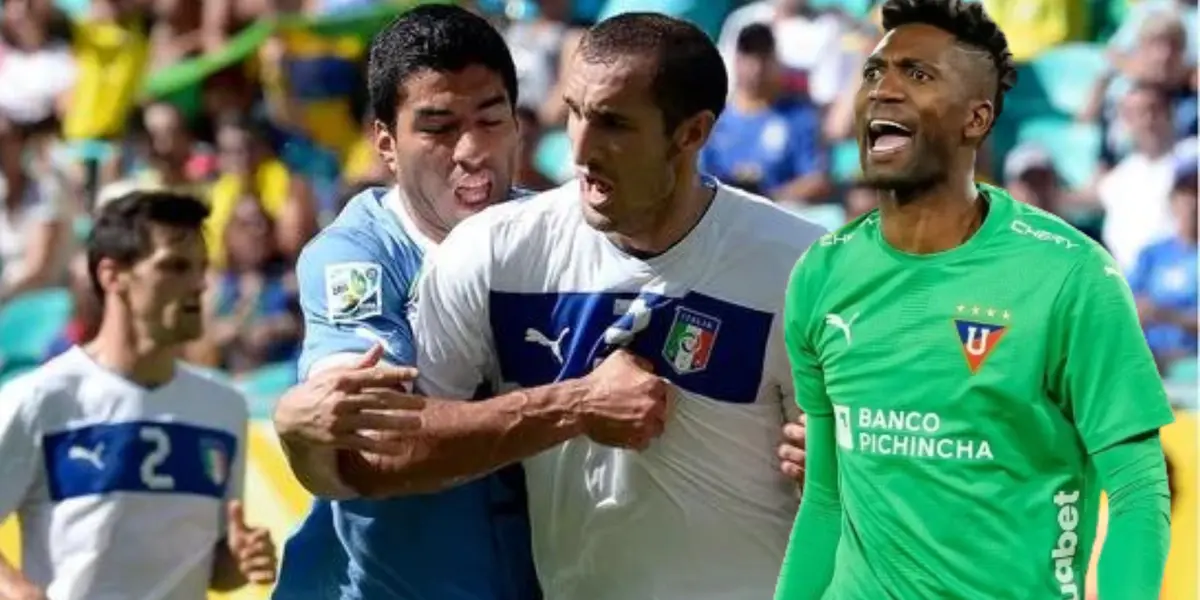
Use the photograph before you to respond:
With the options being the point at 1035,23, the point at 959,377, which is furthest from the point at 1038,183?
the point at 959,377

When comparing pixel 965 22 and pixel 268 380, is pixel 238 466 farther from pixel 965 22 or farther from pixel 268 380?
pixel 965 22

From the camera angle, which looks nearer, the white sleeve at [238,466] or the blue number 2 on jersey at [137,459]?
the blue number 2 on jersey at [137,459]

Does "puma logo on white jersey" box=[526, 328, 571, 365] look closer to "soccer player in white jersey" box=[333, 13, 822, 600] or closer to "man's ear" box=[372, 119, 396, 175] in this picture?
"soccer player in white jersey" box=[333, 13, 822, 600]

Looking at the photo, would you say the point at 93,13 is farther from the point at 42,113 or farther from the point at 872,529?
the point at 872,529

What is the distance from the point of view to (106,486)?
8.02 metres

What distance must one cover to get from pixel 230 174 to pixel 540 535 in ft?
28.0

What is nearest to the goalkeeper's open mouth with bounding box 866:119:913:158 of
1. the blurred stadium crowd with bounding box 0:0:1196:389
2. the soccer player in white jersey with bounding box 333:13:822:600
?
the soccer player in white jersey with bounding box 333:13:822:600

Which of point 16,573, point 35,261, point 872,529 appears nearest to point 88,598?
point 16,573

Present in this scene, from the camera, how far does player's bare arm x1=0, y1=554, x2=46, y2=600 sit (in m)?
7.43

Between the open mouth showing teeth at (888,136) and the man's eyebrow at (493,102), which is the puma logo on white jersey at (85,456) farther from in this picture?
the open mouth showing teeth at (888,136)

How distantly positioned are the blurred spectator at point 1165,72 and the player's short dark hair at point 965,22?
21.4ft

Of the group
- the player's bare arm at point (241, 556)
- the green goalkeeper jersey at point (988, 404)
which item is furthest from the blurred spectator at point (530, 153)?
the green goalkeeper jersey at point (988, 404)

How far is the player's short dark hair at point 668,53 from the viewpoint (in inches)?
213

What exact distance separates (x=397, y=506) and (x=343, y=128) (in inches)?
333
